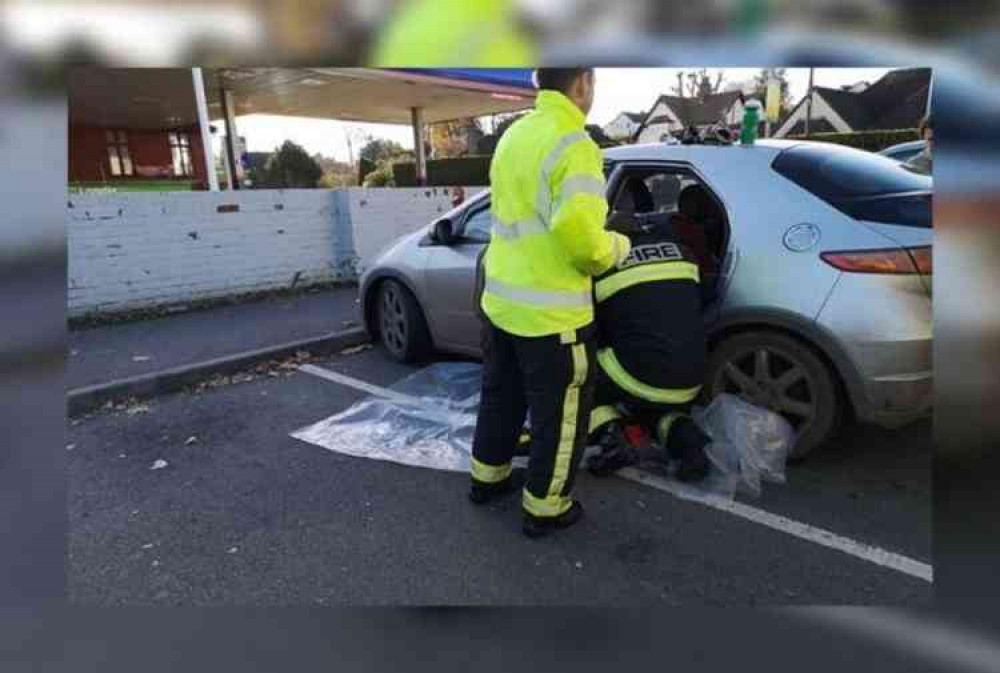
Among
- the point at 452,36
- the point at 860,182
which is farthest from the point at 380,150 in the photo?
the point at 452,36

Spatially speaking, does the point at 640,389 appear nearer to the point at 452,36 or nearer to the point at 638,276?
the point at 638,276

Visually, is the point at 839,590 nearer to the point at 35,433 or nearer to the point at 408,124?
the point at 35,433

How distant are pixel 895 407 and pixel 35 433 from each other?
10.5 ft

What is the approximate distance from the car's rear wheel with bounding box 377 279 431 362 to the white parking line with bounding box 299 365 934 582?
2.07 m

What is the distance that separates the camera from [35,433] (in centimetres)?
185

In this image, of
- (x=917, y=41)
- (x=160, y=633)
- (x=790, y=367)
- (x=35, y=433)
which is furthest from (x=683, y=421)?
(x=35, y=433)

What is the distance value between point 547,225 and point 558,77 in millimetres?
527

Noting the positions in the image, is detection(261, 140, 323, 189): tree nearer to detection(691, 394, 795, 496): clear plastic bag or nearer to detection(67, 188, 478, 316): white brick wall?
detection(67, 188, 478, 316): white brick wall

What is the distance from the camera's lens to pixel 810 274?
9.29 ft

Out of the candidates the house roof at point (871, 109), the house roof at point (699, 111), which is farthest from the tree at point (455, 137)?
the house roof at point (699, 111)

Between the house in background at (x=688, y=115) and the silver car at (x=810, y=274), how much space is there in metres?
0.46

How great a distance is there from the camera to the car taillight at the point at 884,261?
2.65 meters

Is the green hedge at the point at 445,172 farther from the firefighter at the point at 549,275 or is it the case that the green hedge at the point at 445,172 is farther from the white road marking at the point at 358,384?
the firefighter at the point at 549,275

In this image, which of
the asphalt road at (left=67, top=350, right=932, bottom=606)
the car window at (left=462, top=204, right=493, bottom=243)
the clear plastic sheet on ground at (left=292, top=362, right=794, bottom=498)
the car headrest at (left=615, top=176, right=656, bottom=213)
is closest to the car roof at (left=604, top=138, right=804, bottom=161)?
the car headrest at (left=615, top=176, right=656, bottom=213)
